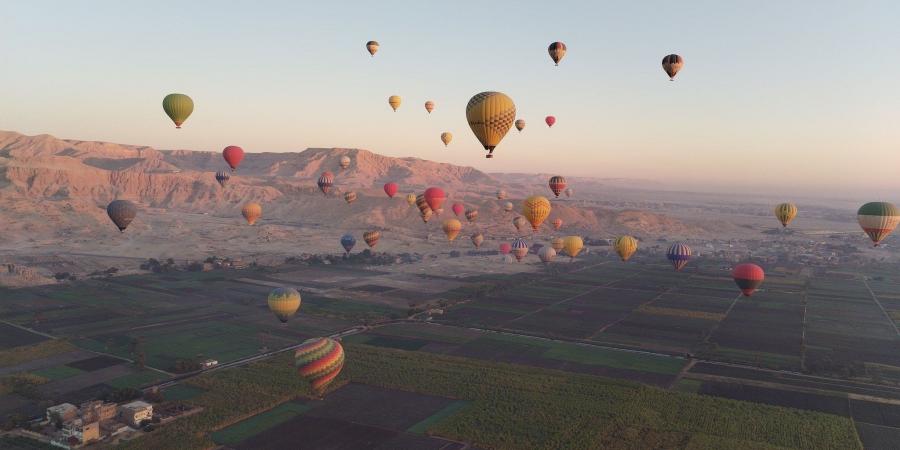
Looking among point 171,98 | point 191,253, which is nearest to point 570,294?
point 171,98

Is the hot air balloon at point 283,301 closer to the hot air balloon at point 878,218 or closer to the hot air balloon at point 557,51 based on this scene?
the hot air balloon at point 557,51

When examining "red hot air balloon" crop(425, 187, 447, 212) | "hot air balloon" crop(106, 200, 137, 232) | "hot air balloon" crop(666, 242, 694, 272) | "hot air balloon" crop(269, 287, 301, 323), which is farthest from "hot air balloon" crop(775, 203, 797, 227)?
"hot air balloon" crop(106, 200, 137, 232)

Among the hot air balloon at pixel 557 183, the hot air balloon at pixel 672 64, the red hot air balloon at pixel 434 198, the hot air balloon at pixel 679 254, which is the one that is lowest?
the hot air balloon at pixel 679 254

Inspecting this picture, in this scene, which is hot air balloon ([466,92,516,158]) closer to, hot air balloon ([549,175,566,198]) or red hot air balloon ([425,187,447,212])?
red hot air balloon ([425,187,447,212])

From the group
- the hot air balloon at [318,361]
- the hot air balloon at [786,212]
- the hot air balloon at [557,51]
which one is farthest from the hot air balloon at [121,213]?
the hot air balloon at [786,212]

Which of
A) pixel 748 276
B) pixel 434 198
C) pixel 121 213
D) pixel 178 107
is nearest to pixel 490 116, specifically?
pixel 434 198

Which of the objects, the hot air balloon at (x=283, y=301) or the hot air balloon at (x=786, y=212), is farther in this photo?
the hot air balloon at (x=786, y=212)
